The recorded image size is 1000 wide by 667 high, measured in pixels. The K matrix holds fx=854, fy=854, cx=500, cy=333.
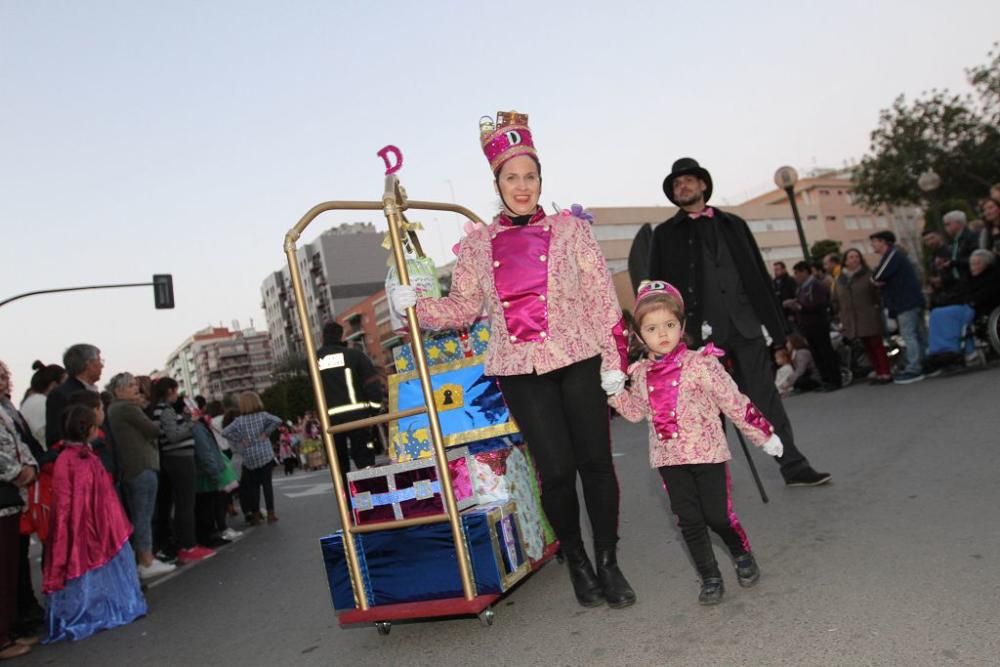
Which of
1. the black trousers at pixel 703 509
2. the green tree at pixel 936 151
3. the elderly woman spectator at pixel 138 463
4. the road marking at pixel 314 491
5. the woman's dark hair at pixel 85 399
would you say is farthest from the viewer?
the green tree at pixel 936 151

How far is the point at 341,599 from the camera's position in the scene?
4.27 m

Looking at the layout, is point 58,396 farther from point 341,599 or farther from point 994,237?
point 994,237

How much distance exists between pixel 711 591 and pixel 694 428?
27.3 inches

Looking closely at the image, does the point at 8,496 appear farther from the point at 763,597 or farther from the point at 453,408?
the point at 763,597

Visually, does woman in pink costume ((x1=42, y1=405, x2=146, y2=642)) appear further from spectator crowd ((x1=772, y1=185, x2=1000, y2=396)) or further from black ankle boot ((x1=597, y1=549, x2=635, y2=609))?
spectator crowd ((x1=772, y1=185, x2=1000, y2=396))

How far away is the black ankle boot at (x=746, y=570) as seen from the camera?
3738mm

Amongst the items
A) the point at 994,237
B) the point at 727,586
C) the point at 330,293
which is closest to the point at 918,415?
the point at 994,237

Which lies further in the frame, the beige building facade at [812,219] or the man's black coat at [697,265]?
the beige building facade at [812,219]

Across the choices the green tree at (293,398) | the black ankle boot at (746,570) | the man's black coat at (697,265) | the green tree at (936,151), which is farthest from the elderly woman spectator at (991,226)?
the green tree at (293,398)

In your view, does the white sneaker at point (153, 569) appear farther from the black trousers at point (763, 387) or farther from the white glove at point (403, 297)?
the black trousers at point (763, 387)

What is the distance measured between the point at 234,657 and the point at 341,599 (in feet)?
2.42

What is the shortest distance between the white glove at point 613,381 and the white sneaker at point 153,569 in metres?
5.94

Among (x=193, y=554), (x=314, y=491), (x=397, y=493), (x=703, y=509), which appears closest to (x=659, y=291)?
(x=703, y=509)

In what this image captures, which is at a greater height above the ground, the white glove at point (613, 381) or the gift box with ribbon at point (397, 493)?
the white glove at point (613, 381)
